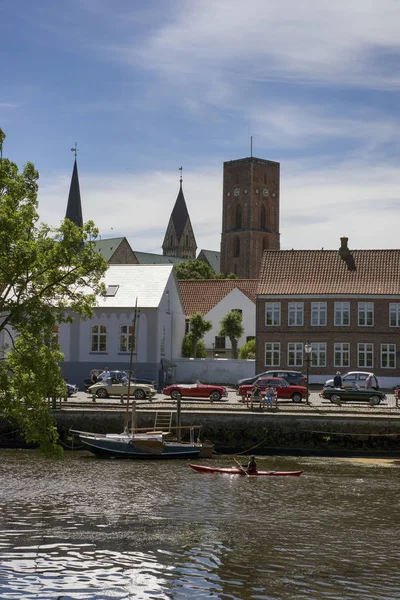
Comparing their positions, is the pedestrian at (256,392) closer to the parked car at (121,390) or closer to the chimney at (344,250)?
the parked car at (121,390)

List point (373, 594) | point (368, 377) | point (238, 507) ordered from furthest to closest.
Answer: point (368, 377) → point (238, 507) → point (373, 594)

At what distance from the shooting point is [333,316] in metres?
63.7

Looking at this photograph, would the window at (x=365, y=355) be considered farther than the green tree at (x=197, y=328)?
No

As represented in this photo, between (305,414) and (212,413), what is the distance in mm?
4796

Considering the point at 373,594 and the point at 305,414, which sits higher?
the point at 305,414

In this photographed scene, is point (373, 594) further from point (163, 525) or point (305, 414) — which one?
point (305, 414)

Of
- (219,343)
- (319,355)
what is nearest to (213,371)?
(319,355)

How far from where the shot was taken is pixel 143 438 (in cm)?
4012

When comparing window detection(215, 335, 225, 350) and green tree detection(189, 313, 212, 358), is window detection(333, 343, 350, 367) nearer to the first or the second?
green tree detection(189, 313, 212, 358)

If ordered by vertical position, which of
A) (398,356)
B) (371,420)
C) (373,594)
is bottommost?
(373,594)

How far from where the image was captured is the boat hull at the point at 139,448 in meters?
39.9

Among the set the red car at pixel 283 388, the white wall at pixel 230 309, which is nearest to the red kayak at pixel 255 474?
the red car at pixel 283 388

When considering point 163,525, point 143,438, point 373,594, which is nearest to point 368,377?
point 143,438

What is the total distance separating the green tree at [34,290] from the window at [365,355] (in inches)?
1557
